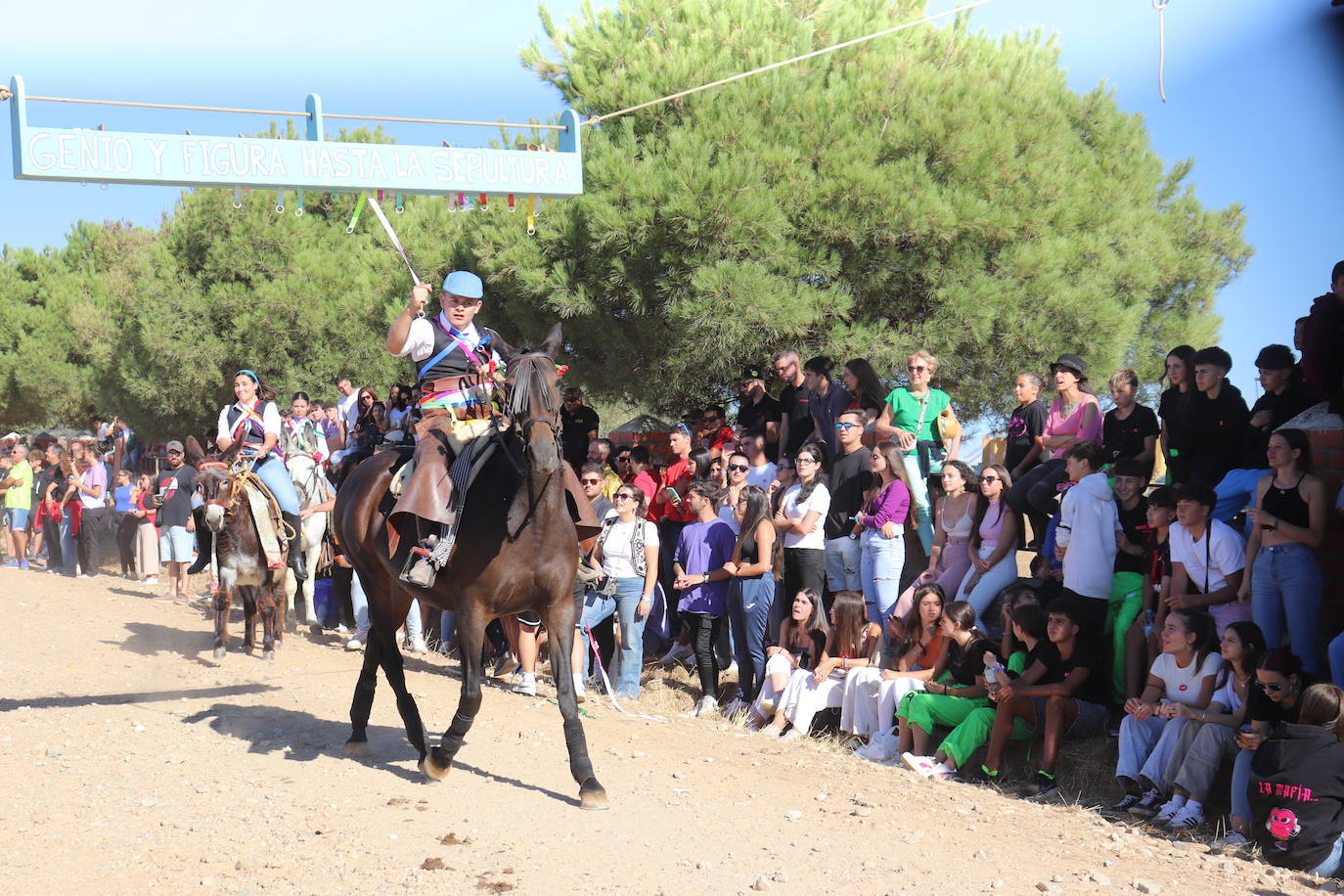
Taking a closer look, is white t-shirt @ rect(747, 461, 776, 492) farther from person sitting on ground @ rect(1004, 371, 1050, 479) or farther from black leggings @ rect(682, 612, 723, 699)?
person sitting on ground @ rect(1004, 371, 1050, 479)

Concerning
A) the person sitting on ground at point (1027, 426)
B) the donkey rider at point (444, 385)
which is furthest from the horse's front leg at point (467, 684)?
the person sitting on ground at point (1027, 426)

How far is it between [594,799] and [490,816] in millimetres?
586

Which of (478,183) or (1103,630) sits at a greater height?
(478,183)

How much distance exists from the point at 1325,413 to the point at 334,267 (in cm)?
2561

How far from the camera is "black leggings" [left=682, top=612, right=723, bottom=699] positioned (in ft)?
36.2

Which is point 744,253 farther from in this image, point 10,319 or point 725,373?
point 10,319

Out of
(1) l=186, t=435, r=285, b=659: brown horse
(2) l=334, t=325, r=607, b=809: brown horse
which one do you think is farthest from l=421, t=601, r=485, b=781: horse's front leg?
(1) l=186, t=435, r=285, b=659: brown horse

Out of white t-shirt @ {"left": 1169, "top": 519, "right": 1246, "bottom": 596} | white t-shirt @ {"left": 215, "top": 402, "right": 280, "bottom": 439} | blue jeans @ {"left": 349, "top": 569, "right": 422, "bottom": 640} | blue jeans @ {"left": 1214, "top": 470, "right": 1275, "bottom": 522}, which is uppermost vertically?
white t-shirt @ {"left": 215, "top": 402, "right": 280, "bottom": 439}

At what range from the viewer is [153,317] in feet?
95.7

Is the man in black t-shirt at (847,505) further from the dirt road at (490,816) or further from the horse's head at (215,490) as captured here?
the horse's head at (215,490)

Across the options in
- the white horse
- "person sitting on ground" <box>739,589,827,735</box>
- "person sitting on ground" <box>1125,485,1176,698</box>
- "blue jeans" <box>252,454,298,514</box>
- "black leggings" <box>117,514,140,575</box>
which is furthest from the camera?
"black leggings" <box>117,514,140,575</box>

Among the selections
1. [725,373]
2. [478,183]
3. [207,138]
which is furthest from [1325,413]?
[725,373]

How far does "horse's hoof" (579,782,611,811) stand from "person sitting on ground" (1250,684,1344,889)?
3.51m

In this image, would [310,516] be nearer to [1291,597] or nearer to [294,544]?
[294,544]
